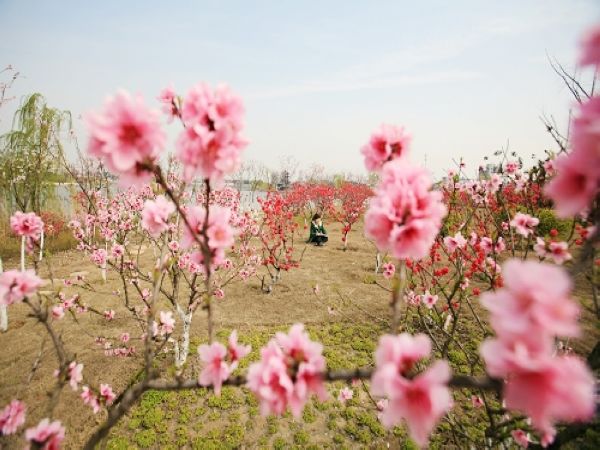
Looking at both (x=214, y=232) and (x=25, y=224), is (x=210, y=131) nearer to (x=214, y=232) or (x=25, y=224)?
(x=214, y=232)

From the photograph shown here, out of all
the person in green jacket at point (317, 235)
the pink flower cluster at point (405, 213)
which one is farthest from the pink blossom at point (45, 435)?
the person in green jacket at point (317, 235)

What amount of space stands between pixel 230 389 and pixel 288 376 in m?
4.44

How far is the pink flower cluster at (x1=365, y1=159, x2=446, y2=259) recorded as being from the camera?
0.97 m

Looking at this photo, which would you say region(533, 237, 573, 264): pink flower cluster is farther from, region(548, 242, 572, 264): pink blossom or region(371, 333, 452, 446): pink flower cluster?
region(371, 333, 452, 446): pink flower cluster

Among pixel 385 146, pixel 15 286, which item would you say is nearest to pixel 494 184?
pixel 385 146

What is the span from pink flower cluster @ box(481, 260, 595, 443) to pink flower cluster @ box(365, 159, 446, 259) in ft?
1.01

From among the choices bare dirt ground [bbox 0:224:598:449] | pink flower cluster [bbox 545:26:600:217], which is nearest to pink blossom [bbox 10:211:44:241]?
bare dirt ground [bbox 0:224:598:449]

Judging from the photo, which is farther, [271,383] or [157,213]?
[157,213]

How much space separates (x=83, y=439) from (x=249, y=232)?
228 inches

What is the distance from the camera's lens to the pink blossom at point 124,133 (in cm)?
96

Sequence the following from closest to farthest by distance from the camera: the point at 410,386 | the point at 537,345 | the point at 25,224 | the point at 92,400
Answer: the point at 537,345, the point at 410,386, the point at 25,224, the point at 92,400

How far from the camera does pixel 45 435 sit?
1436mm

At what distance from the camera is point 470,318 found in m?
7.01

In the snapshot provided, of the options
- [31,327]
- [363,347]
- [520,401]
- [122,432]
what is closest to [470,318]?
[363,347]
